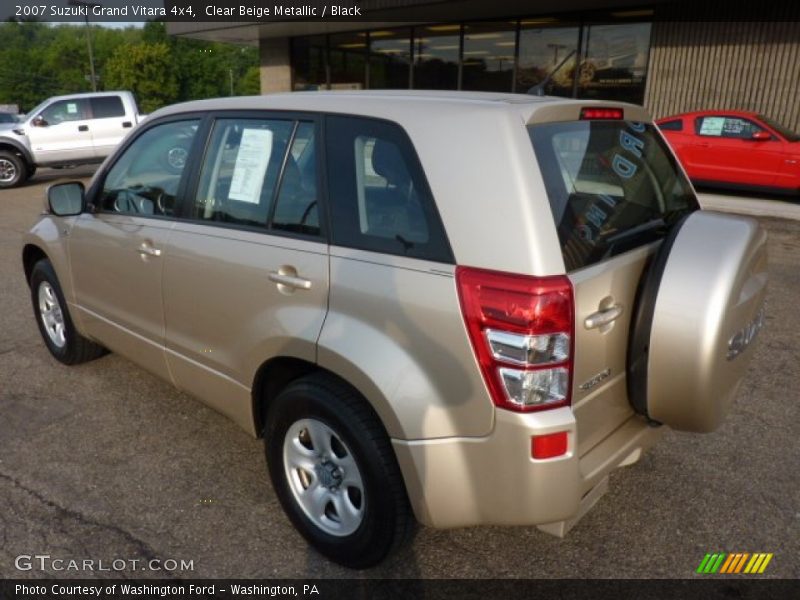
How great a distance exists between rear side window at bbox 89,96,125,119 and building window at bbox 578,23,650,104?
1062 centimetres

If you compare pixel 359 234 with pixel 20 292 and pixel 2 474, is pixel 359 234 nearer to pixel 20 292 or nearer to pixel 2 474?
pixel 2 474

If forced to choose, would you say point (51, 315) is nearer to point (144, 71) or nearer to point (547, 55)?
point (547, 55)

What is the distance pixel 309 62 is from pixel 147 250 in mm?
18099

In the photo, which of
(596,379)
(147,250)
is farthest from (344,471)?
(147,250)

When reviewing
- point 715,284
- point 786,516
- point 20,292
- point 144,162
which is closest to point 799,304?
point 786,516

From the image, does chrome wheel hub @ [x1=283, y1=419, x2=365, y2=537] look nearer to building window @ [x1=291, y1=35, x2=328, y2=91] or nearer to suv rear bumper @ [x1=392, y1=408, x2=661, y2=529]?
suv rear bumper @ [x1=392, y1=408, x2=661, y2=529]

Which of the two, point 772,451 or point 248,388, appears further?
point 772,451

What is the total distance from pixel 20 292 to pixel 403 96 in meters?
5.30

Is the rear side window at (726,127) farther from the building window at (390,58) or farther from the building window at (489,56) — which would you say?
the building window at (390,58)

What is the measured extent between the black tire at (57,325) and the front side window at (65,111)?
38.8 ft

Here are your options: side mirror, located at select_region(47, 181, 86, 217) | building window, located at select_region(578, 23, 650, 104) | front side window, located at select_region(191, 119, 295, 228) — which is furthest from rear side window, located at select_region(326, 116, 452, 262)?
building window, located at select_region(578, 23, 650, 104)

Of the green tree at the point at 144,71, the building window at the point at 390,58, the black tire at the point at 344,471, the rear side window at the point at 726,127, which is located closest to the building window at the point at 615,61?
the rear side window at the point at 726,127

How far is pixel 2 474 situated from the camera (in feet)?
10.0

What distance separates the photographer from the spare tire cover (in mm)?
2027
